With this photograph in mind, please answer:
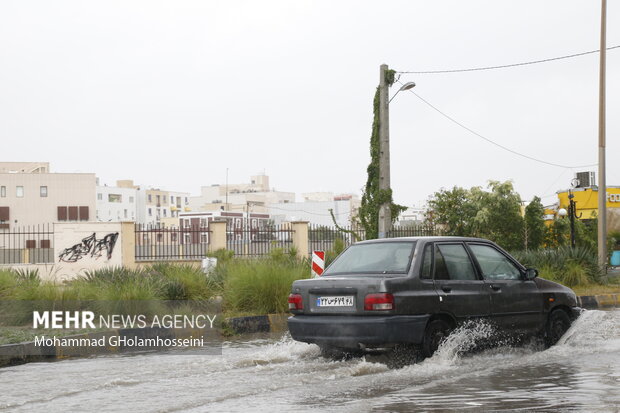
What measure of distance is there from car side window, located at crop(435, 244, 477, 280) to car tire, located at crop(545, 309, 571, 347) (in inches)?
55.5

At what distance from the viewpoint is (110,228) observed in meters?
29.6

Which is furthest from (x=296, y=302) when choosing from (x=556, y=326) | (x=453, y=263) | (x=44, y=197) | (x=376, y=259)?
(x=44, y=197)

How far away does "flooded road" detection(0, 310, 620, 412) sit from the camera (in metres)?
7.14

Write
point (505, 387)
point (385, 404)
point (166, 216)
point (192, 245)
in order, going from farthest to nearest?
point (166, 216), point (192, 245), point (505, 387), point (385, 404)

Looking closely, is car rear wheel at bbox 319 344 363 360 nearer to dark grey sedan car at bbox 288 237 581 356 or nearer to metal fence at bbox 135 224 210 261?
dark grey sedan car at bbox 288 237 581 356

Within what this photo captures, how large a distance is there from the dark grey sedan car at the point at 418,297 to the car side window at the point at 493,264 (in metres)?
0.01

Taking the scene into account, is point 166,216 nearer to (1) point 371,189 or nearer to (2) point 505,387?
(1) point 371,189

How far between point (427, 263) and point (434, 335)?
0.83 metres

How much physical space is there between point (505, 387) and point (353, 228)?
21.8 metres

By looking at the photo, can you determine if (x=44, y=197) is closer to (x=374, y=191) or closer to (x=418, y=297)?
(x=374, y=191)

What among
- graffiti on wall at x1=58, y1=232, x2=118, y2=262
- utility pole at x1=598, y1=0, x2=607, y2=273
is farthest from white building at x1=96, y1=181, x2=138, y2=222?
utility pole at x1=598, y1=0, x2=607, y2=273

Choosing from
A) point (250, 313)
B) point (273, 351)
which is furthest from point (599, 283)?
point (273, 351)

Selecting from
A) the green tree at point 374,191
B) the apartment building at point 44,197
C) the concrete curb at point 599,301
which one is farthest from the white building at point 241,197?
the concrete curb at point 599,301
